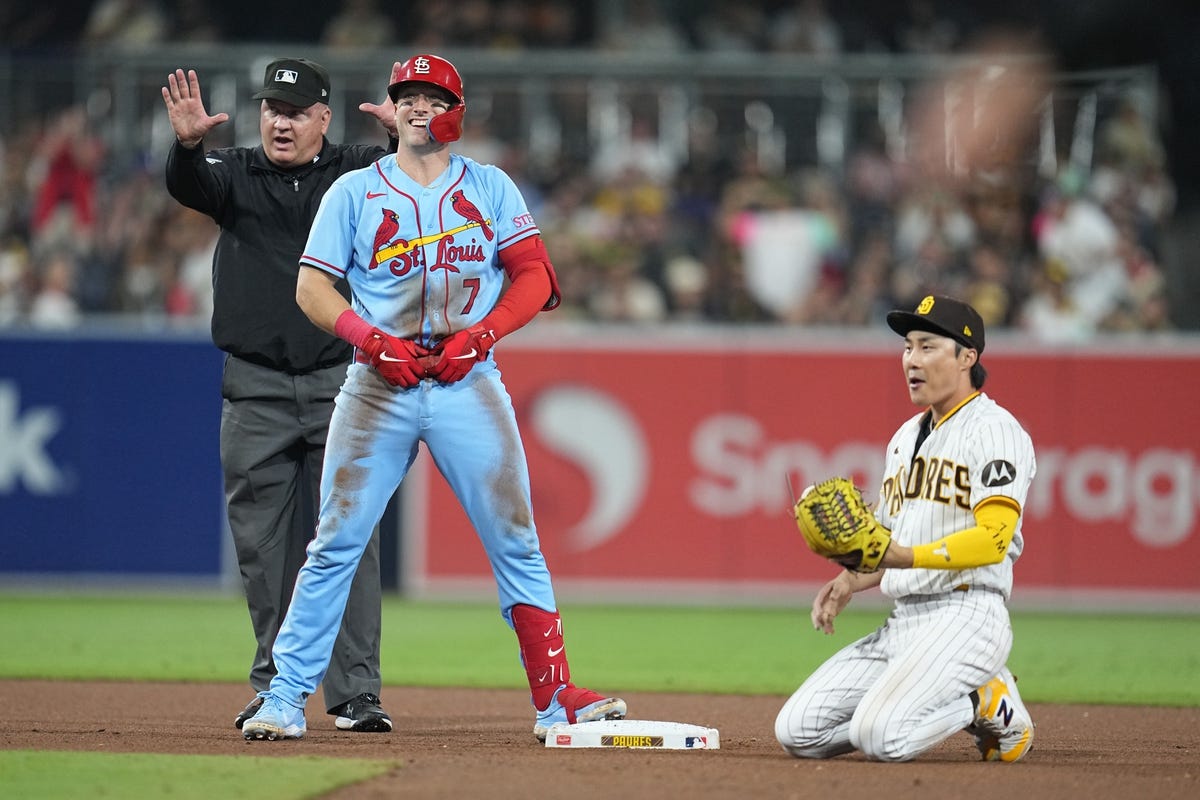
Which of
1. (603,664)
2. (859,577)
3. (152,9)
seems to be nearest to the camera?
(859,577)

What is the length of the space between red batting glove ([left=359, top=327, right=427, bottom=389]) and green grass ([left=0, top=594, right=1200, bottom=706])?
3134 mm

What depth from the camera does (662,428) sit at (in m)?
13.8

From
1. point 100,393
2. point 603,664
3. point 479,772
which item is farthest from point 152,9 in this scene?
point 479,772

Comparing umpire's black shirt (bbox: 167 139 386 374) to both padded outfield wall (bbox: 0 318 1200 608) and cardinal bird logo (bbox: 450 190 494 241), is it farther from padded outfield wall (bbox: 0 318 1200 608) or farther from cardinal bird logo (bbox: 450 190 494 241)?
padded outfield wall (bbox: 0 318 1200 608)

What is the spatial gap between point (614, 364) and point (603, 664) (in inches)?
174

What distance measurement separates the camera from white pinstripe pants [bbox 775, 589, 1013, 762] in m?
5.85

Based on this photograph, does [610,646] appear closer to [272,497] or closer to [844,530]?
[272,497]

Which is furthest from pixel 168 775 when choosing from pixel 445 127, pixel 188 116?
pixel 188 116

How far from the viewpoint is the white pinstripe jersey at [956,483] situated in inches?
233

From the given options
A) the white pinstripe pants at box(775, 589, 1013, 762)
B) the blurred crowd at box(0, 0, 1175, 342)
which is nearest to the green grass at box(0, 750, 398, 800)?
the white pinstripe pants at box(775, 589, 1013, 762)

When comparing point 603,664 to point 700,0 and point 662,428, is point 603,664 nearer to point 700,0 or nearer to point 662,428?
point 662,428

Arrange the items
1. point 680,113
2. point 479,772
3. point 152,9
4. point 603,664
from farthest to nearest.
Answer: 1. point 152,9
2. point 680,113
3. point 603,664
4. point 479,772

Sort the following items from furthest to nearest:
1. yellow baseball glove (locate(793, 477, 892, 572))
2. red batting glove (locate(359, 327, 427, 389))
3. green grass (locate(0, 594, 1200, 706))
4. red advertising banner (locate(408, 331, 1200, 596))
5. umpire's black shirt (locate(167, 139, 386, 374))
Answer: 1. red advertising banner (locate(408, 331, 1200, 596))
2. green grass (locate(0, 594, 1200, 706))
3. umpire's black shirt (locate(167, 139, 386, 374))
4. red batting glove (locate(359, 327, 427, 389))
5. yellow baseball glove (locate(793, 477, 892, 572))

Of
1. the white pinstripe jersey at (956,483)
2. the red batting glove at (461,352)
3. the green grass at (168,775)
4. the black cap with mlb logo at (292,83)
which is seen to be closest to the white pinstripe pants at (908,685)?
the white pinstripe jersey at (956,483)
